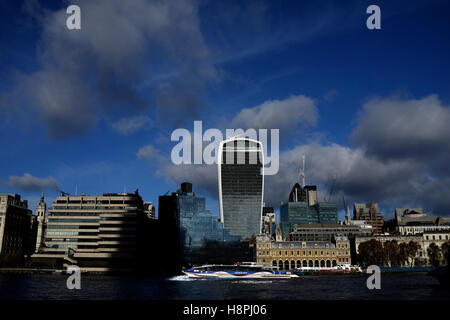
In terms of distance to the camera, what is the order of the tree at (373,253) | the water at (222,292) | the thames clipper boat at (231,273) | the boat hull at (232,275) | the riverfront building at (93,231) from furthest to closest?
the tree at (373,253), the riverfront building at (93,231), the thames clipper boat at (231,273), the boat hull at (232,275), the water at (222,292)

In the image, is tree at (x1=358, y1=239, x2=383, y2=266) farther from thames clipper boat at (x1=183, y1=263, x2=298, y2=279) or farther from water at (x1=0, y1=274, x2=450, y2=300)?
water at (x1=0, y1=274, x2=450, y2=300)

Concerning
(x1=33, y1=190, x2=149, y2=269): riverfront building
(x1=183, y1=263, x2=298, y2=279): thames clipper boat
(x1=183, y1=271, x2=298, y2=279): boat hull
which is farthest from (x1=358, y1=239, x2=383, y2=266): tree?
(x1=33, y1=190, x2=149, y2=269): riverfront building

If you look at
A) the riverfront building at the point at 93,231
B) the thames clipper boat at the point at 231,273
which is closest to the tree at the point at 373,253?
the thames clipper boat at the point at 231,273

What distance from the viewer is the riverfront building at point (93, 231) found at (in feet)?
585

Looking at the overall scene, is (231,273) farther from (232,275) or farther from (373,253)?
(373,253)

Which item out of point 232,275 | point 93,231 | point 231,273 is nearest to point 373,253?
point 231,273

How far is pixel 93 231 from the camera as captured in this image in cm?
18475

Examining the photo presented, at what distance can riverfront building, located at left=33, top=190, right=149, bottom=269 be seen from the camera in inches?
7018

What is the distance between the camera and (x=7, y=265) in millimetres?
189375

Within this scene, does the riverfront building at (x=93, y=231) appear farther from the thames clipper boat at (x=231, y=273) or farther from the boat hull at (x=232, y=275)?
the boat hull at (x=232, y=275)

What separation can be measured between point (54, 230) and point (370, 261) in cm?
16186
